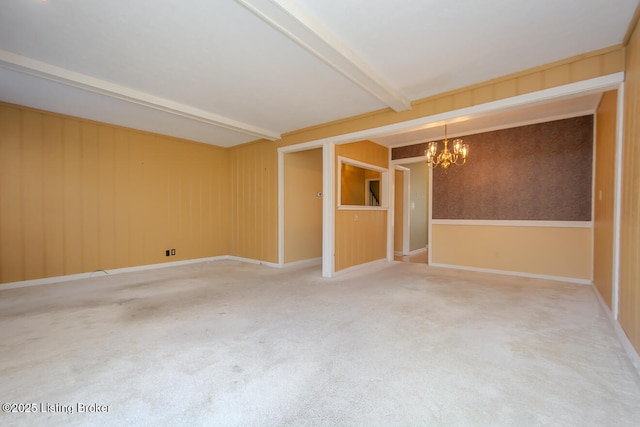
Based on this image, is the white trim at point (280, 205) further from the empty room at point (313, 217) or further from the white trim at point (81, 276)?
the white trim at point (81, 276)

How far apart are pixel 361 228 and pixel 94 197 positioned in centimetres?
479

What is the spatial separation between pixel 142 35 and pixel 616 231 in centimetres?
471

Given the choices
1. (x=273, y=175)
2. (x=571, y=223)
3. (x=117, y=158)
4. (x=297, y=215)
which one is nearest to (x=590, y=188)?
(x=571, y=223)

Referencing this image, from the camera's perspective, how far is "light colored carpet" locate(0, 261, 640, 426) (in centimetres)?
147

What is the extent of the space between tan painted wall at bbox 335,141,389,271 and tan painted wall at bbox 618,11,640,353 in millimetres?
3364

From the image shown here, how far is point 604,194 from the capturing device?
327 cm

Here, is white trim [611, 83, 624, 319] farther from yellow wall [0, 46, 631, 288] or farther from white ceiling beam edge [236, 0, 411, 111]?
white ceiling beam edge [236, 0, 411, 111]

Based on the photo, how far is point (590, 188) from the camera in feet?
13.5

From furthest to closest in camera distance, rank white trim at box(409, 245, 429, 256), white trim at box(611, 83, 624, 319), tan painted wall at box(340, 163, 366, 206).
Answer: white trim at box(409, 245, 429, 256)
tan painted wall at box(340, 163, 366, 206)
white trim at box(611, 83, 624, 319)

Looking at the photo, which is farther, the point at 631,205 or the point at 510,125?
the point at 510,125

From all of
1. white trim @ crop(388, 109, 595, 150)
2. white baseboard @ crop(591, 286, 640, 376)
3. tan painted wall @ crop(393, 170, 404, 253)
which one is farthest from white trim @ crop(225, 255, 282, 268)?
white baseboard @ crop(591, 286, 640, 376)

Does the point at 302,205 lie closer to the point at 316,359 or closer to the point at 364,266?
the point at 364,266

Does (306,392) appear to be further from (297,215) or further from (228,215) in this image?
(228,215)

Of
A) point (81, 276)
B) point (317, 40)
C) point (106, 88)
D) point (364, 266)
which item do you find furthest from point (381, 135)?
point (81, 276)
